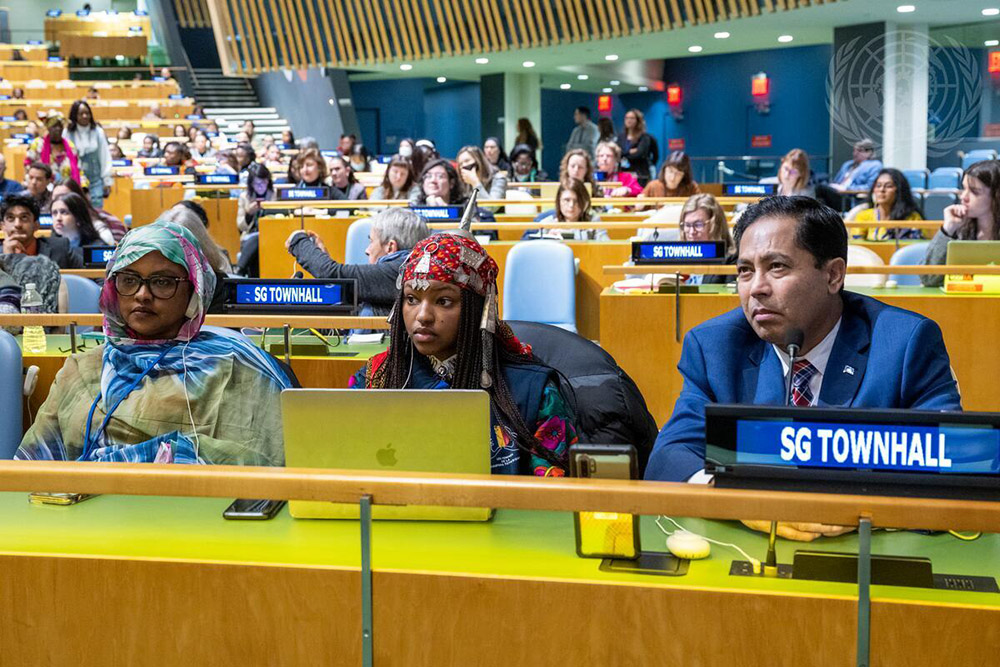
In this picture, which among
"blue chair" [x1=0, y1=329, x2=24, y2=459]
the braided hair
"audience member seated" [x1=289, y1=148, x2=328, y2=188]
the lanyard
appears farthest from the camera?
"audience member seated" [x1=289, y1=148, x2=328, y2=188]

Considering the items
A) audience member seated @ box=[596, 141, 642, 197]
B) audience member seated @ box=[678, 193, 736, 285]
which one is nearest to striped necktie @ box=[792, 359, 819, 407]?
audience member seated @ box=[678, 193, 736, 285]

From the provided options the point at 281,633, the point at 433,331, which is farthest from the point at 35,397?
the point at 281,633

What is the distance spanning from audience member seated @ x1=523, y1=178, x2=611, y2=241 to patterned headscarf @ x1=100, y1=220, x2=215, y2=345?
4.34m

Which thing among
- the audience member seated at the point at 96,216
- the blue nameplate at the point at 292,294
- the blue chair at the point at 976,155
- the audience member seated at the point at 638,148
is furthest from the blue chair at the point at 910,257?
the blue chair at the point at 976,155

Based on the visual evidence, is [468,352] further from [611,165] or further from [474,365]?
[611,165]

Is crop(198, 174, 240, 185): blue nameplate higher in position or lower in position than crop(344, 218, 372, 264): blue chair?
higher

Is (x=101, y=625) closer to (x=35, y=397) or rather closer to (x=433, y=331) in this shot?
(x=433, y=331)

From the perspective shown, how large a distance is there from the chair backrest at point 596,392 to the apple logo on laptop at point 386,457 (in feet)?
3.39

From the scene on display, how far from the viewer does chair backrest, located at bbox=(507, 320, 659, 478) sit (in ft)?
9.02

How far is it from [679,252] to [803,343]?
9.13ft

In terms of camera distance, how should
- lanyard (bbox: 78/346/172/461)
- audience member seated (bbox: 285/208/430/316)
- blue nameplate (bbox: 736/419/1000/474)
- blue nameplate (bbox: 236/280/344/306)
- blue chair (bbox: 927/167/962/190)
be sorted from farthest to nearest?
blue chair (bbox: 927/167/962/190)
audience member seated (bbox: 285/208/430/316)
blue nameplate (bbox: 236/280/344/306)
lanyard (bbox: 78/346/172/461)
blue nameplate (bbox: 736/419/1000/474)

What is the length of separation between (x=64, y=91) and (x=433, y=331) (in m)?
21.5

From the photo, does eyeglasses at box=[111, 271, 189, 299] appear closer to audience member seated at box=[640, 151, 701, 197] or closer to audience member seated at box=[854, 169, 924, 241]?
audience member seated at box=[854, 169, 924, 241]

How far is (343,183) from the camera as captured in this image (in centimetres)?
923
